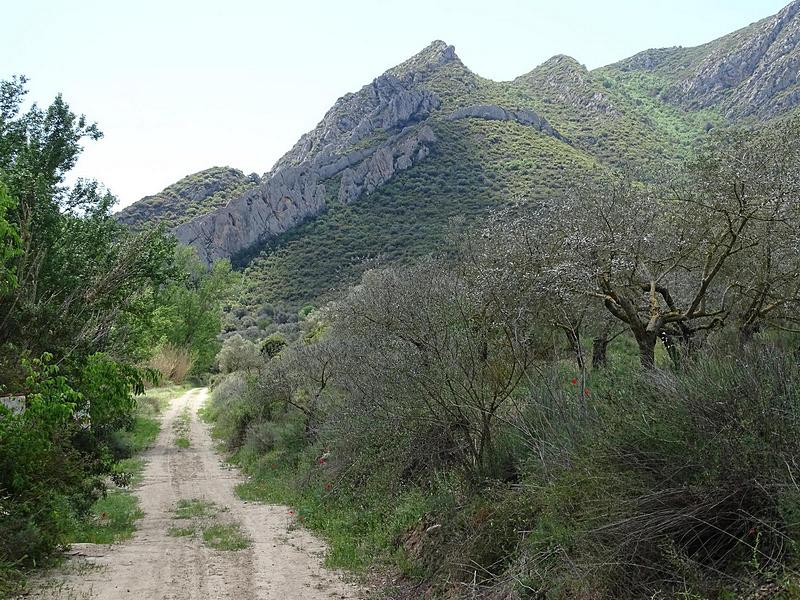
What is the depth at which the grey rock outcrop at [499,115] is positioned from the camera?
7556 centimetres

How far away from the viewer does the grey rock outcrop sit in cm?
7556

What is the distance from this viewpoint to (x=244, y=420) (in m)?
26.3

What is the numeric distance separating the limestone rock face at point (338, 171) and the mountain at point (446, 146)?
0.55ft

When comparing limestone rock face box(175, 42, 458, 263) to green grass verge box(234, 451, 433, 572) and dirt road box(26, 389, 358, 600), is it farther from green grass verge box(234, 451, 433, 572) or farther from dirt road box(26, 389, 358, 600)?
dirt road box(26, 389, 358, 600)

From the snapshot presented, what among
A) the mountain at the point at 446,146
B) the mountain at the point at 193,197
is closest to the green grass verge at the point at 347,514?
the mountain at the point at 446,146

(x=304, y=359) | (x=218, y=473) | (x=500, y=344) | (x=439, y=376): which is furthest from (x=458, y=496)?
(x=218, y=473)

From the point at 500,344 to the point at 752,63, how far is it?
77.0 metres

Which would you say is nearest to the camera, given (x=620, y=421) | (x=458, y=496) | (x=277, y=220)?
(x=620, y=421)

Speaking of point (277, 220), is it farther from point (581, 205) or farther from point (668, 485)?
point (668, 485)

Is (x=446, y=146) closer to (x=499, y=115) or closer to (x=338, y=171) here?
(x=499, y=115)

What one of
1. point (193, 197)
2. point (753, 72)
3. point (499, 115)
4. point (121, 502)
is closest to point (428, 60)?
point (499, 115)

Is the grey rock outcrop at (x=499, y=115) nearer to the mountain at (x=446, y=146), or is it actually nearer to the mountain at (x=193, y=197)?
the mountain at (x=446, y=146)

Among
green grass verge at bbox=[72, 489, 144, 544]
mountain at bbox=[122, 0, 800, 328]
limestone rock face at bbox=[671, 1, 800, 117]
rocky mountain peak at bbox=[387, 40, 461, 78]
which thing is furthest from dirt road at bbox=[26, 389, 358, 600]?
rocky mountain peak at bbox=[387, 40, 461, 78]

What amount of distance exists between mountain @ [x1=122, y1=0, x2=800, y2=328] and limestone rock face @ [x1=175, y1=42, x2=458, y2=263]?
6.6 inches
